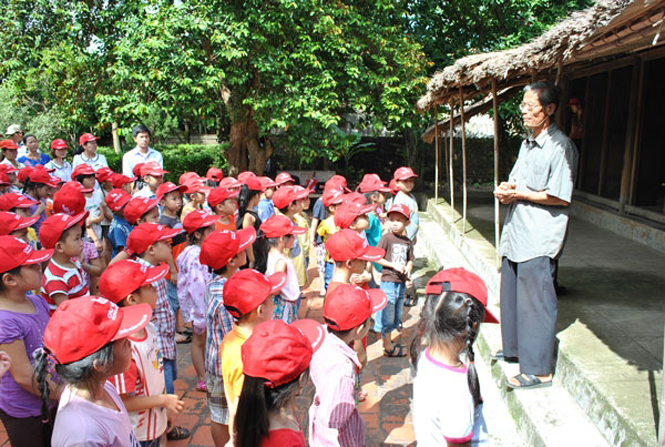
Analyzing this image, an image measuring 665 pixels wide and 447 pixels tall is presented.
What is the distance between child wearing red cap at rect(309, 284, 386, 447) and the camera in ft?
7.72

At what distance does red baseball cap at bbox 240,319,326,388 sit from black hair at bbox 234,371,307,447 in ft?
0.10

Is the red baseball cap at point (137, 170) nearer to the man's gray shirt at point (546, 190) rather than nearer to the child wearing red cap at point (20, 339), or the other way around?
A: the child wearing red cap at point (20, 339)

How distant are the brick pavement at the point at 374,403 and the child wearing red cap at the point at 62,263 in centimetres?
124

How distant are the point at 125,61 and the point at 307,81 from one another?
3.26 metres

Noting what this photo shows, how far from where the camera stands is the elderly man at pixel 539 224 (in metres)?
3.37

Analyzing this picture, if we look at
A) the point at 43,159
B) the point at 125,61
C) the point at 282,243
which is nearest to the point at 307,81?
the point at 125,61

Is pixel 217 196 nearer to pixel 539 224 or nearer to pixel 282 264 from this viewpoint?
pixel 282 264

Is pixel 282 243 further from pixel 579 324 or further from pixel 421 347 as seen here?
pixel 579 324

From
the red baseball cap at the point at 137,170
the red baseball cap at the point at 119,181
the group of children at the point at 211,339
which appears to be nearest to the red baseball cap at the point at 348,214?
the group of children at the point at 211,339

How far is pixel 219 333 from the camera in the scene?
10.4 ft

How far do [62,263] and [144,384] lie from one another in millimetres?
1581

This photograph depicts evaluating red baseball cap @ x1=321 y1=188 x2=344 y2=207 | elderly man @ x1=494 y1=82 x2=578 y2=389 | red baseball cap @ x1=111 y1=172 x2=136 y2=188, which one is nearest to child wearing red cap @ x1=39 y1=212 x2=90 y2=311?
red baseball cap @ x1=321 y1=188 x2=344 y2=207

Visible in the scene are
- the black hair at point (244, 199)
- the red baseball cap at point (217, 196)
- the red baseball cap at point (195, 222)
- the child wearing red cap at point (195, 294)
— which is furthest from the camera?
the black hair at point (244, 199)

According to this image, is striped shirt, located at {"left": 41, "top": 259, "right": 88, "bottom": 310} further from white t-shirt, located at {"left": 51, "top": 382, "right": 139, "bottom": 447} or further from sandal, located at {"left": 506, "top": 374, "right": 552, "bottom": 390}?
sandal, located at {"left": 506, "top": 374, "right": 552, "bottom": 390}
